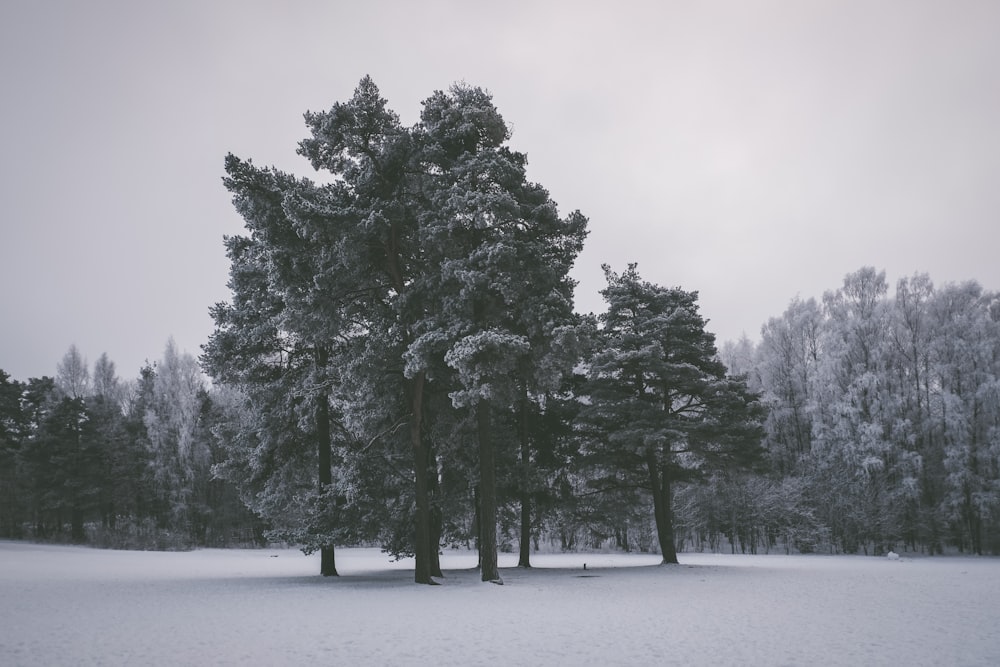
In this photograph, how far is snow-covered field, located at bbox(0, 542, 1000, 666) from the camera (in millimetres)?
8406

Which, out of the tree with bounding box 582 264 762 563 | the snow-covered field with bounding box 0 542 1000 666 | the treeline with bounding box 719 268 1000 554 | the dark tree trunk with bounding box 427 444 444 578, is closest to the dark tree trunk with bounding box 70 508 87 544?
the snow-covered field with bounding box 0 542 1000 666

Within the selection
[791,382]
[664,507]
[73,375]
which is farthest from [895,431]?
[73,375]

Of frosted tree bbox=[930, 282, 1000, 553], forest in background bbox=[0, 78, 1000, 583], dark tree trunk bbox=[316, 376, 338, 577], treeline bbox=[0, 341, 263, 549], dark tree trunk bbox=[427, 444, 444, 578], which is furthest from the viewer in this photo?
treeline bbox=[0, 341, 263, 549]

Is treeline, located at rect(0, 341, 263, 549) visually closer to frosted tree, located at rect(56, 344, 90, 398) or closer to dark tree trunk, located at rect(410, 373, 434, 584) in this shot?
frosted tree, located at rect(56, 344, 90, 398)

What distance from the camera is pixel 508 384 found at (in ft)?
60.1

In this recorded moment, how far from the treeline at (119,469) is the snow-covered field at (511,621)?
1260 inches

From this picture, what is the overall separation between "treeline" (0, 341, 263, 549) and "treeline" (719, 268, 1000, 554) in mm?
42118

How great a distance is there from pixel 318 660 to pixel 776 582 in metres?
15.6

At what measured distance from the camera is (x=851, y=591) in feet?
53.5

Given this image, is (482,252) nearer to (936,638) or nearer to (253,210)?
(253,210)

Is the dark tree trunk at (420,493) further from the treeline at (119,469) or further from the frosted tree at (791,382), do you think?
the treeline at (119,469)

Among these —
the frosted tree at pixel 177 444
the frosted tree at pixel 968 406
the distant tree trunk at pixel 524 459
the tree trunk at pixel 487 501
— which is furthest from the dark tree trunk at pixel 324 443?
the frosted tree at pixel 177 444

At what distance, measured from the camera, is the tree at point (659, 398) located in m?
24.3

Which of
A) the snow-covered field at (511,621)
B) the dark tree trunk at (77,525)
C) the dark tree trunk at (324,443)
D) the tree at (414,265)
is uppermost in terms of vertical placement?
the tree at (414,265)
